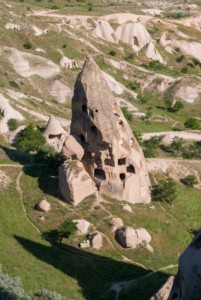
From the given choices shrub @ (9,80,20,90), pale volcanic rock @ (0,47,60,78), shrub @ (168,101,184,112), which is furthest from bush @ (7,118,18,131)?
shrub @ (168,101,184,112)

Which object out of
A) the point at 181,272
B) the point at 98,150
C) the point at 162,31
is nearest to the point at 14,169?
the point at 98,150

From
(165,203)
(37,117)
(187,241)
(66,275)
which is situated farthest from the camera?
(37,117)

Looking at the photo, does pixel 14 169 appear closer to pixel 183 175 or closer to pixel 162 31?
pixel 183 175

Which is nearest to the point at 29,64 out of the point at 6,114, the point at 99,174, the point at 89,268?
the point at 6,114

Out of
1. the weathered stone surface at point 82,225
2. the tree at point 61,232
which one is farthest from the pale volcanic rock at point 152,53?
the tree at point 61,232

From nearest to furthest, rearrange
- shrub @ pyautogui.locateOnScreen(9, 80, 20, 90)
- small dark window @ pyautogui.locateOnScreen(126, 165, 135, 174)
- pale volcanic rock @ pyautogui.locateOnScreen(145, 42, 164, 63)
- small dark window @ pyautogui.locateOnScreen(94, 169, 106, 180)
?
1. small dark window @ pyautogui.locateOnScreen(94, 169, 106, 180)
2. small dark window @ pyautogui.locateOnScreen(126, 165, 135, 174)
3. shrub @ pyautogui.locateOnScreen(9, 80, 20, 90)
4. pale volcanic rock @ pyautogui.locateOnScreen(145, 42, 164, 63)

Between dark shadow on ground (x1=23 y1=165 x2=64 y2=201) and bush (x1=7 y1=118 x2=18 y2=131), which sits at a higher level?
dark shadow on ground (x1=23 y1=165 x2=64 y2=201)

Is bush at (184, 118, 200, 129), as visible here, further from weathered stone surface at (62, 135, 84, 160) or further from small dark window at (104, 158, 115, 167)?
weathered stone surface at (62, 135, 84, 160)
